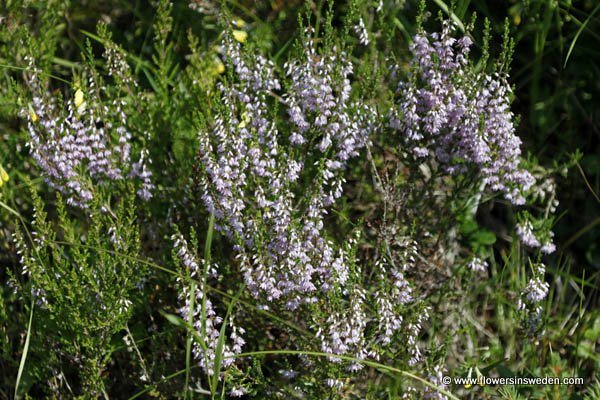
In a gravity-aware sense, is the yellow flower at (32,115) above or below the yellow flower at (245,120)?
above

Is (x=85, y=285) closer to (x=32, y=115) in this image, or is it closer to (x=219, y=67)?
(x=32, y=115)

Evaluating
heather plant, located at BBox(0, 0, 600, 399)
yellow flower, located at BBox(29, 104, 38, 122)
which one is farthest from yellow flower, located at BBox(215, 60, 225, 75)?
yellow flower, located at BBox(29, 104, 38, 122)

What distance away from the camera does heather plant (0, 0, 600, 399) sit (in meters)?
2.57

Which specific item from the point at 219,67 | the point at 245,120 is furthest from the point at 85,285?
the point at 219,67

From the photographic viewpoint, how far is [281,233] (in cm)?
254

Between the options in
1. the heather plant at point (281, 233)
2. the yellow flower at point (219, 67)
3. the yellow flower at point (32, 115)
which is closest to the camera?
the heather plant at point (281, 233)

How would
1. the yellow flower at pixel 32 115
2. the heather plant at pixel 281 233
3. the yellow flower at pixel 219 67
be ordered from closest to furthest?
1. the heather plant at pixel 281 233
2. the yellow flower at pixel 32 115
3. the yellow flower at pixel 219 67

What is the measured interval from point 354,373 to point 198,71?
158 cm

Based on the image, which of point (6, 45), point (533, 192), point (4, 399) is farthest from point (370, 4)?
point (4, 399)

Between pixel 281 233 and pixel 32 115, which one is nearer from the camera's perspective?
pixel 281 233

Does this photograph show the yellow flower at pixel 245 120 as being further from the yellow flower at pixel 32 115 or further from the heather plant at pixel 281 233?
the yellow flower at pixel 32 115

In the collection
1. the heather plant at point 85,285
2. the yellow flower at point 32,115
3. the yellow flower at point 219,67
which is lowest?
the heather plant at point 85,285

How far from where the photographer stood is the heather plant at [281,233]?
257cm

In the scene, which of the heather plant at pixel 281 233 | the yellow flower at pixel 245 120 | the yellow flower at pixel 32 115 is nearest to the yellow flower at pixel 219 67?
the heather plant at pixel 281 233
